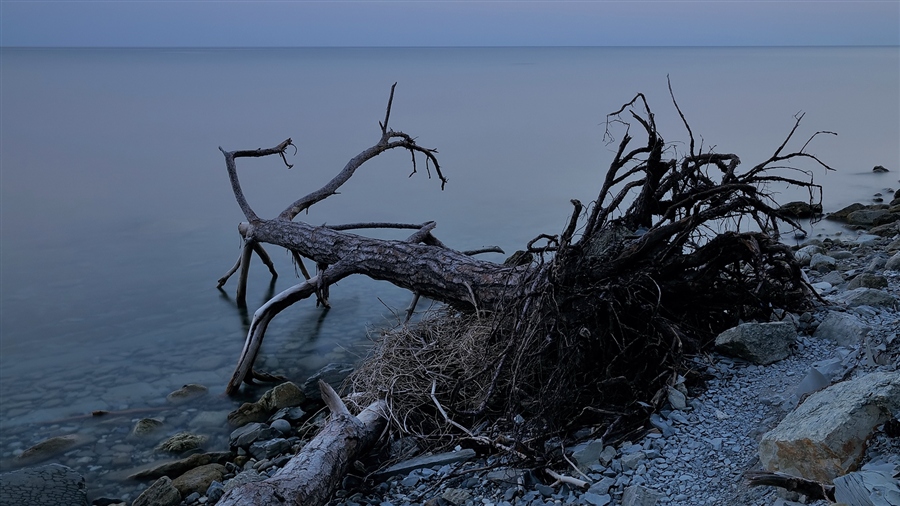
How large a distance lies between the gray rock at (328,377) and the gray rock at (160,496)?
151 cm

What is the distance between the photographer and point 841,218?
35.6 feet

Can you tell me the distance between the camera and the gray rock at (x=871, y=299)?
4871 millimetres

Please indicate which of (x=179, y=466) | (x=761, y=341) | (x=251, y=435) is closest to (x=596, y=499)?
(x=761, y=341)

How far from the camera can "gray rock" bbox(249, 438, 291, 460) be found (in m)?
5.22

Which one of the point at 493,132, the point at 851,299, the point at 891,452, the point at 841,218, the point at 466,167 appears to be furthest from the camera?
the point at 493,132

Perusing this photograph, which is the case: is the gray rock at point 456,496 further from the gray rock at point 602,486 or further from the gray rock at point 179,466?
the gray rock at point 179,466

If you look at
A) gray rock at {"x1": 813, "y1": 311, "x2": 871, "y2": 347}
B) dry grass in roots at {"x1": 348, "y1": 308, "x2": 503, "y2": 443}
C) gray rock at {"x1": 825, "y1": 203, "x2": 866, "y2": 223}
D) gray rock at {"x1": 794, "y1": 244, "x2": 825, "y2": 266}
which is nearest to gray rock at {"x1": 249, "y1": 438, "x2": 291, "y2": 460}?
dry grass in roots at {"x1": 348, "y1": 308, "x2": 503, "y2": 443}

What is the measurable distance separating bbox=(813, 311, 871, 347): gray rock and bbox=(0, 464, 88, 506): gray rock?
4.90m

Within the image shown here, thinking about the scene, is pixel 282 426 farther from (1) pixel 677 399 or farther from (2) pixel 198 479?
(1) pixel 677 399

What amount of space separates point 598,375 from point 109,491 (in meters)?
3.43

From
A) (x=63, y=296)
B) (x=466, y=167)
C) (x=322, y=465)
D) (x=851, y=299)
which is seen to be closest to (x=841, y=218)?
(x=851, y=299)

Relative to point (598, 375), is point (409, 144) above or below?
above

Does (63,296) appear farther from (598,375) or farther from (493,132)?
(493,132)

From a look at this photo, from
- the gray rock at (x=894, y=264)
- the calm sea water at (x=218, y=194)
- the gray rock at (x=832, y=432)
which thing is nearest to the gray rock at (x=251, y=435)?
the calm sea water at (x=218, y=194)
